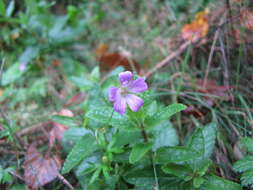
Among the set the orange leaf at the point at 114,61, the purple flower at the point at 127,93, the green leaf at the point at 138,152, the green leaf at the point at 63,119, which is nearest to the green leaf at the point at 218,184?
the green leaf at the point at 138,152

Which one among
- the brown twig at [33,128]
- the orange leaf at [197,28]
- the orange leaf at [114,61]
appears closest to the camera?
the brown twig at [33,128]

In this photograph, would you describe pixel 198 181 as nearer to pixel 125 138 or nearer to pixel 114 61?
pixel 125 138

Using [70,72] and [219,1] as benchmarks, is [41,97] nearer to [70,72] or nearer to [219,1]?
[70,72]

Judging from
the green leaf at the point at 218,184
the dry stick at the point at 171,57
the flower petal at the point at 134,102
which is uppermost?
the flower petal at the point at 134,102

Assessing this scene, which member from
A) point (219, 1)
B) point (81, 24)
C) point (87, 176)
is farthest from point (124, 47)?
point (87, 176)

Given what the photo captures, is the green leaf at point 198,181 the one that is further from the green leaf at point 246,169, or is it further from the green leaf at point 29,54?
the green leaf at point 29,54

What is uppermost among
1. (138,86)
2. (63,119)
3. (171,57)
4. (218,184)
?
(138,86)

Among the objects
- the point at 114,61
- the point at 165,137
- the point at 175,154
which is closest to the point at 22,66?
the point at 114,61
